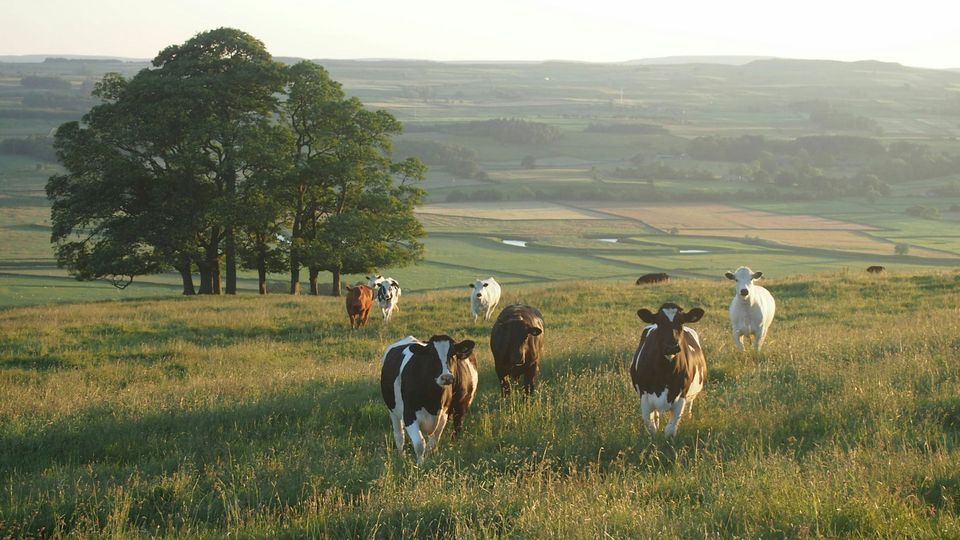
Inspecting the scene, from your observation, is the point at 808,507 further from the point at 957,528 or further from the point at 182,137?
the point at 182,137

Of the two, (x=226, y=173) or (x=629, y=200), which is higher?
(x=226, y=173)

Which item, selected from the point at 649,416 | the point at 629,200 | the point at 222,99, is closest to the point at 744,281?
the point at 649,416

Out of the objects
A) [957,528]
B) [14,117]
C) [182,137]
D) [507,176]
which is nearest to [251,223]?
[182,137]

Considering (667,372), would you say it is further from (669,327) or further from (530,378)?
(530,378)

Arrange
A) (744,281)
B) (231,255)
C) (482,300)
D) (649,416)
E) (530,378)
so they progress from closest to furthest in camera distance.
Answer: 1. (649,416)
2. (530,378)
3. (744,281)
4. (482,300)
5. (231,255)

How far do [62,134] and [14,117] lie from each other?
421 feet

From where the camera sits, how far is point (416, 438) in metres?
10.1

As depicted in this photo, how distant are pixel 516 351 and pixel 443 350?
2.64 m

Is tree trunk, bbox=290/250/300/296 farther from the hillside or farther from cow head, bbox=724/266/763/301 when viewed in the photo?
cow head, bbox=724/266/763/301

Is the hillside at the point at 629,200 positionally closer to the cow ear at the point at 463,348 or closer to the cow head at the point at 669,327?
the cow ear at the point at 463,348

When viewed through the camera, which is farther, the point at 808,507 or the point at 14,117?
the point at 14,117

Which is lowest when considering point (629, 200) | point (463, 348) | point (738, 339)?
point (629, 200)

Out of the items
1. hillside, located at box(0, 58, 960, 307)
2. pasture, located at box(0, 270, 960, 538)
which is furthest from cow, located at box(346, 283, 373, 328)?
hillside, located at box(0, 58, 960, 307)

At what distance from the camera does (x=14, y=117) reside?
148625 mm
